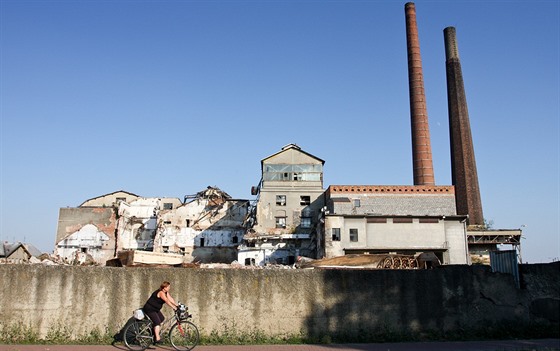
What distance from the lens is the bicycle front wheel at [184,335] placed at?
10.4 metres

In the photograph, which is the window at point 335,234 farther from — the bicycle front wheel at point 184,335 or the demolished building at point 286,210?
the bicycle front wheel at point 184,335

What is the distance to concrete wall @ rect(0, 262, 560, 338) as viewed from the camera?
1117 cm

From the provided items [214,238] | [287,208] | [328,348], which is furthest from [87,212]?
[328,348]

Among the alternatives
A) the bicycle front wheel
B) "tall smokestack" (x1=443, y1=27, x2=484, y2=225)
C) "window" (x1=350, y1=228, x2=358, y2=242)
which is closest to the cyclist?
the bicycle front wheel

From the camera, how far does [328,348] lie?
34.5 feet

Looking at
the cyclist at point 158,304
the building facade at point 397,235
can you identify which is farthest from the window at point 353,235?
the cyclist at point 158,304

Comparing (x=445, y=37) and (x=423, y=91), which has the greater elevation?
(x=445, y=37)

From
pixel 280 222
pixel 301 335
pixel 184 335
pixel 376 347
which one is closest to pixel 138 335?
pixel 184 335

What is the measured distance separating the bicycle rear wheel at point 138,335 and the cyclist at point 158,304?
0.19 metres

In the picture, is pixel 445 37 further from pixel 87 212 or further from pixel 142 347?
pixel 142 347

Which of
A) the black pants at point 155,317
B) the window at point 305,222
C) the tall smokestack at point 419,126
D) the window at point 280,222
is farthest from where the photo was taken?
the tall smokestack at point 419,126

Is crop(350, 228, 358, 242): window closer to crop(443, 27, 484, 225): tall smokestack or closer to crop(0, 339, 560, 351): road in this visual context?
crop(443, 27, 484, 225): tall smokestack

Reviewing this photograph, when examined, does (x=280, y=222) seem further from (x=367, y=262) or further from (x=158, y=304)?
(x=158, y=304)

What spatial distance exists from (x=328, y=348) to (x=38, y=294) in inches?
278
